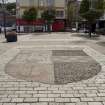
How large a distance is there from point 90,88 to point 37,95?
62.4 inches

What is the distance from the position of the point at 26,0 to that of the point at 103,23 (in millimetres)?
18619

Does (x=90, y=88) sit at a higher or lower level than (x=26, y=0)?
lower

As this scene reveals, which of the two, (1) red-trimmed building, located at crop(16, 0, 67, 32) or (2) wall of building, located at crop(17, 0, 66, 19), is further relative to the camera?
(2) wall of building, located at crop(17, 0, 66, 19)

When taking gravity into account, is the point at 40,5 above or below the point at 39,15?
above

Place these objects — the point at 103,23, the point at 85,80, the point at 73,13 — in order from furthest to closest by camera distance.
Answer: the point at 73,13 → the point at 103,23 → the point at 85,80

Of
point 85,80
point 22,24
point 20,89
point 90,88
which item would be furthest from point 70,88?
point 22,24

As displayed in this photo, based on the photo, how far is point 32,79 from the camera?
6.95 meters

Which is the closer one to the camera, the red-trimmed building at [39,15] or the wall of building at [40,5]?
the red-trimmed building at [39,15]

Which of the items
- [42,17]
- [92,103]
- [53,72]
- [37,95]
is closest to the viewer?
[92,103]

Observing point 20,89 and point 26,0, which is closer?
point 20,89

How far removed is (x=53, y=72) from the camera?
7.90 m

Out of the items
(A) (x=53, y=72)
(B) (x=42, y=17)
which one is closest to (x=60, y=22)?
(B) (x=42, y=17)

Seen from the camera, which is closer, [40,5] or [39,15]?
[39,15]

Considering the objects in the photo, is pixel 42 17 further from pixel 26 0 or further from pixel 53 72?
pixel 53 72
